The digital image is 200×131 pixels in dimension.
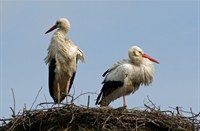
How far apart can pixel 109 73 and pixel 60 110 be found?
2678 millimetres

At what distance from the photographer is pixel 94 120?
6.57 meters

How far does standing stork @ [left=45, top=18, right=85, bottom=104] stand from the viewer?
8.76m

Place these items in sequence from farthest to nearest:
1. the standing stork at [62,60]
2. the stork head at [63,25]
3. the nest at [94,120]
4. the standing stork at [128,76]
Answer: the stork head at [63,25], the standing stork at [128,76], the standing stork at [62,60], the nest at [94,120]

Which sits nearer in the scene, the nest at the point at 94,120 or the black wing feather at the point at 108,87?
the nest at the point at 94,120

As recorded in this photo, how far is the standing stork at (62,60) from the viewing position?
876cm

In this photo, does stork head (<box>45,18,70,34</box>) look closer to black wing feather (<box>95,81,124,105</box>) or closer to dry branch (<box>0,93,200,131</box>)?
black wing feather (<box>95,81,124,105</box>)

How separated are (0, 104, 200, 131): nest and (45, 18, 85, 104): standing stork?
6.47ft

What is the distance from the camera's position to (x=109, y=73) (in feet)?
30.3

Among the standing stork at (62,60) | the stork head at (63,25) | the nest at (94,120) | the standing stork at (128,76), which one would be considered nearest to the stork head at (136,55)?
the standing stork at (128,76)

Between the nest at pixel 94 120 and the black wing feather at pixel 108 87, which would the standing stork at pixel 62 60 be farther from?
the nest at pixel 94 120

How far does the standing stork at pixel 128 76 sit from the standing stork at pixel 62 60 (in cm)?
54

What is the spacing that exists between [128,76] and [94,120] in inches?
95.7

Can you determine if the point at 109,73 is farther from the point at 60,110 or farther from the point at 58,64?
the point at 60,110

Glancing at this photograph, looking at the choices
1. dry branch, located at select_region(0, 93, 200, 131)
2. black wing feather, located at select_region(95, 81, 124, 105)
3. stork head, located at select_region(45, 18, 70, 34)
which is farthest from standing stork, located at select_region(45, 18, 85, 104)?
dry branch, located at select_region(0, 93, 200, 131)
